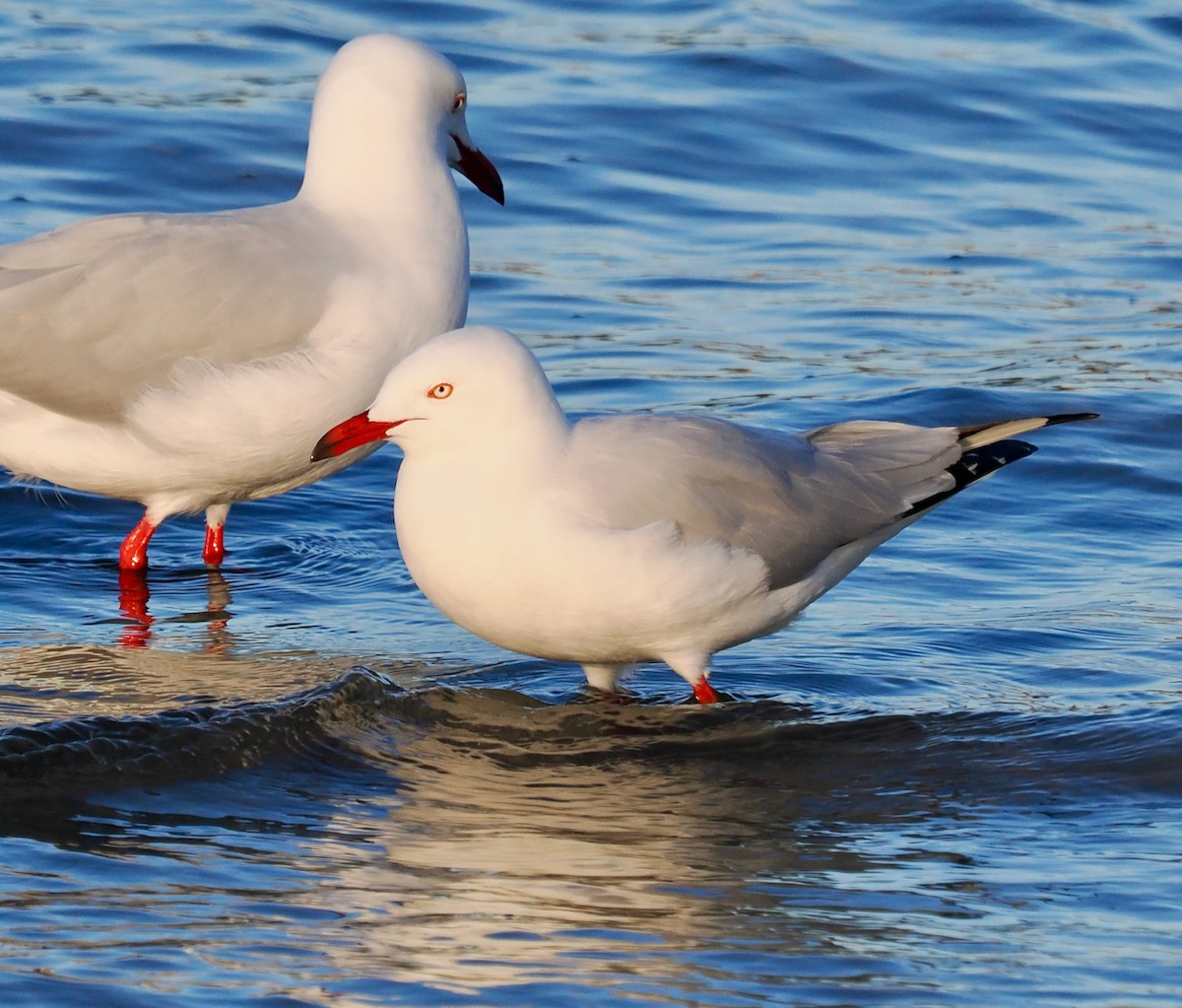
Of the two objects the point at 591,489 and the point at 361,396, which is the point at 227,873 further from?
the point at 361,396

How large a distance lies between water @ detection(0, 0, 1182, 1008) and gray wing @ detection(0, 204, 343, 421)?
826mm

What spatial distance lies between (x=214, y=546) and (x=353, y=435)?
197cm

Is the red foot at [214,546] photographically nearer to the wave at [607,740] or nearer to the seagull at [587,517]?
the wave at [607,740]

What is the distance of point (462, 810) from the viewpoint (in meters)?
5.34

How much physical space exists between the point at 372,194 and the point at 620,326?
3.34m

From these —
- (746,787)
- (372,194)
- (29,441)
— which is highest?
(372,194)

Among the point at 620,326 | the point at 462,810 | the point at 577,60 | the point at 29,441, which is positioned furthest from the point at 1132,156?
the point at 462,810

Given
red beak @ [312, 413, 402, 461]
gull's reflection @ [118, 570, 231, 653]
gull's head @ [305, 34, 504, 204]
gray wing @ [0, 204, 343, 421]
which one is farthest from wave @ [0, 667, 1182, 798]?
gull's head @ [305, 34, 504, 204]

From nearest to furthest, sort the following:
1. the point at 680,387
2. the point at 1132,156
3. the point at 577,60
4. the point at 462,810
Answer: the point at 462,810
the point at 680,387
the point at 1132,156
the point at 577,60

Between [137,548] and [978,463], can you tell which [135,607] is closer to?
[137,548]

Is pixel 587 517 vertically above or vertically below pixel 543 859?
above

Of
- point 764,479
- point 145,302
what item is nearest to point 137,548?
point 145,302

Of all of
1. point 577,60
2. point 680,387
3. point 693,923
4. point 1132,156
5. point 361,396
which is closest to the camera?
point 693,923

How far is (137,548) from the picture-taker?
743cm
